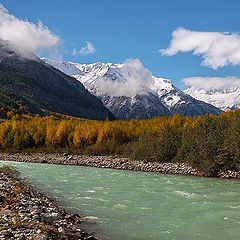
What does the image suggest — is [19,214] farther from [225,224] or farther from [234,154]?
[234,154]

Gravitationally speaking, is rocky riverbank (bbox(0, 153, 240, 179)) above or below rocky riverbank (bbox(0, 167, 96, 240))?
above

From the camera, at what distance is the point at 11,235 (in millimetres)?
14508

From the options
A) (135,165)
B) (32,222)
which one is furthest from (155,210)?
(135,165)

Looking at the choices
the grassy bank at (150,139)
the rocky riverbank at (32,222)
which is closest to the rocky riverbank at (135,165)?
the grassy bank at (150,139)

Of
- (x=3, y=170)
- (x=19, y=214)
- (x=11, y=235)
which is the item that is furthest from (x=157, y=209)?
(x=3, y=170)

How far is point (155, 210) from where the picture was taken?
85.5ft

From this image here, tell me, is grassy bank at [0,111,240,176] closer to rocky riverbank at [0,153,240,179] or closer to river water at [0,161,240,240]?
rocky riverbank at [0,153,240,179]

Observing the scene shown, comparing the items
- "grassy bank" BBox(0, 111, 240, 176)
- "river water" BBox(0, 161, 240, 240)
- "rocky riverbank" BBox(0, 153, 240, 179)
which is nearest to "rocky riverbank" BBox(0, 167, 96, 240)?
"river water" BBox(0, 161, 240, 240)

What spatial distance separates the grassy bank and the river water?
59.0ft

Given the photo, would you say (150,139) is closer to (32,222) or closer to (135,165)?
(135,165)

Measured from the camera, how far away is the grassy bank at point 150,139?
189ft

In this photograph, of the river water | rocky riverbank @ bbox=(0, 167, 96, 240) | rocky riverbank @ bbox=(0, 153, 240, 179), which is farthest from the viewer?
rocky riverbank @ bbox=(0, 153, 240, 179)

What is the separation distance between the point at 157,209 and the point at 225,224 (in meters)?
5.53

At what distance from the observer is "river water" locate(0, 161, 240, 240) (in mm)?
19891
